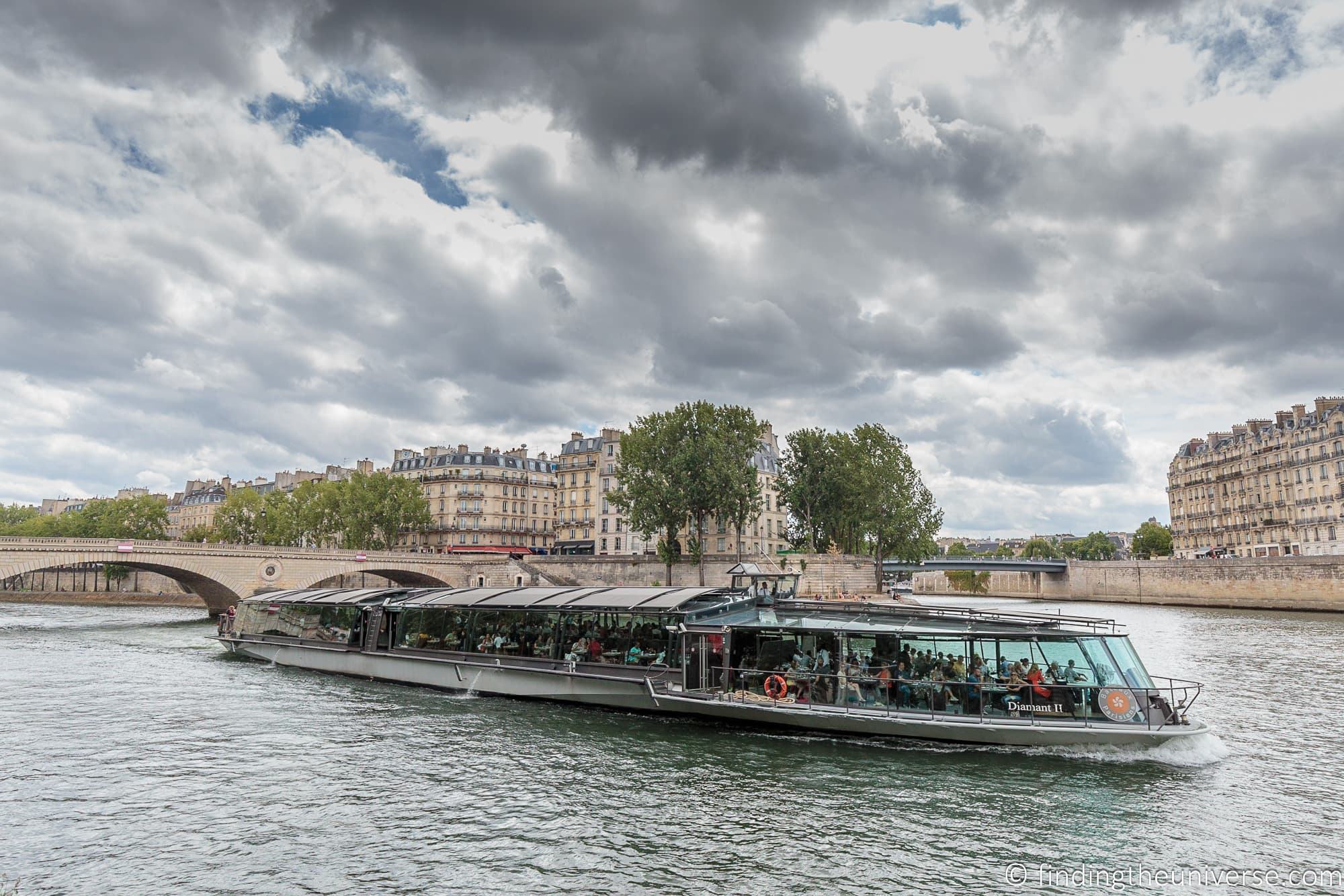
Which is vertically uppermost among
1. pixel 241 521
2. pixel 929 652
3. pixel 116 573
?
pixel 241 521

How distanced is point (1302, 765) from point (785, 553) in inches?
2167

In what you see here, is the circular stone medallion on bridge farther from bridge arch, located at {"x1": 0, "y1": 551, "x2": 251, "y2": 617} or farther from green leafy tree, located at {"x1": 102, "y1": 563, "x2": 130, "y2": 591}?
green leafy tree, located at {"x1": 102, "y1": 563, "x2": 130, "y2": 591}

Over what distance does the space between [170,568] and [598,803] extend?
54978 mm

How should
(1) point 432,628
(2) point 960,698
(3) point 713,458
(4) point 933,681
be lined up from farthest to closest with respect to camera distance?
1. (3) point 713,458
2. (1) point 432,628
3. (4) point 933,681
4. (2) point 960,698

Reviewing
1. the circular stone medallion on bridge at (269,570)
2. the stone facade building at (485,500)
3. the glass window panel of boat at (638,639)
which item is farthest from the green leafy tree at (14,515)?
the glass window panel of boat at (638,639)

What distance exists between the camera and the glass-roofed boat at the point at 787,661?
55.9 ft

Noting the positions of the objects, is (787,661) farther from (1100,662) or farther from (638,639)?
(1100,662)

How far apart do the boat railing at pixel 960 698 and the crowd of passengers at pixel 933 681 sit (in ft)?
0.06

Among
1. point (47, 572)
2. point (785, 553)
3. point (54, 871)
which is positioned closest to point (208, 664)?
point (54, 871)

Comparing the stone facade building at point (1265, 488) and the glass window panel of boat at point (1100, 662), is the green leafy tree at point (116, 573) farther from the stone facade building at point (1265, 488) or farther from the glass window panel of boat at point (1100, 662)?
the stone facade building at point (1265, 488)

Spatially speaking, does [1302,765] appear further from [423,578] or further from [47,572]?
[47,572]

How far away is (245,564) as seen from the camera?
196 feet

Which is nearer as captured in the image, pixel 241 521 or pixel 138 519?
pixel 241 521

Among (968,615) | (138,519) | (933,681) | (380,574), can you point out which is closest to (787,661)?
(933,681)
